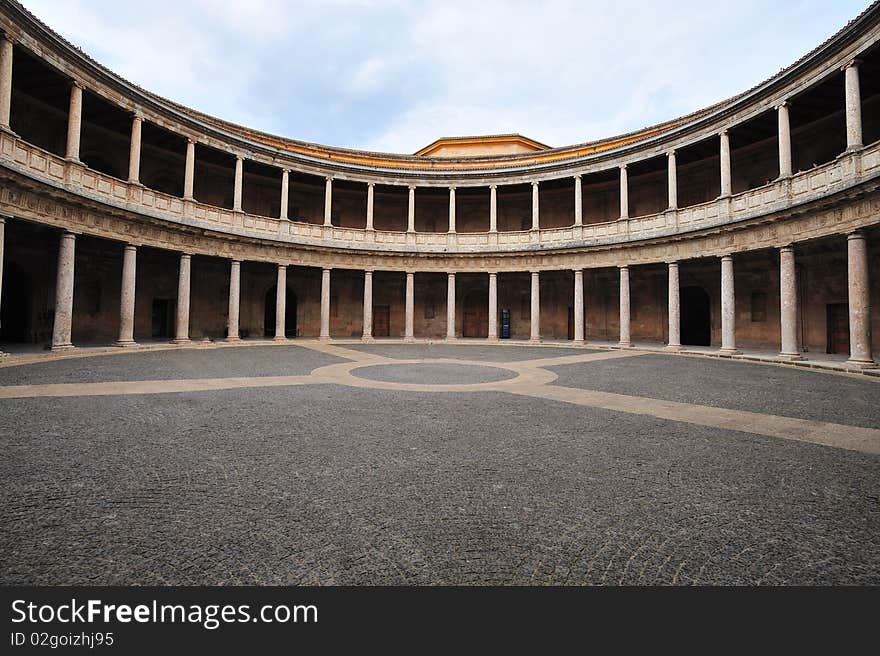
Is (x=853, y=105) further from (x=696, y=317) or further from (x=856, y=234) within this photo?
(x=696, y=317)

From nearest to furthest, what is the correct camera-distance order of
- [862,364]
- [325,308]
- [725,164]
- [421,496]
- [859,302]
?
[421,496]
[862,364]
[859,302]
[725,164]
[325,308]

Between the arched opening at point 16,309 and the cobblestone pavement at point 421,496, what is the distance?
15.6 metres

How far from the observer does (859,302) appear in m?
13.6

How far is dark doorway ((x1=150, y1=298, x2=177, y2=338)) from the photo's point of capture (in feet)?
75.7

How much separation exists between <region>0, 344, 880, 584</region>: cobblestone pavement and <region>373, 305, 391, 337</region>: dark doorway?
2280 cm

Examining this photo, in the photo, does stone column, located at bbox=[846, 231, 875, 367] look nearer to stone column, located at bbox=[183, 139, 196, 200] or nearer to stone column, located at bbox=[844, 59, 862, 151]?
stone column, located at bbox=[844, 59, 862, 151]

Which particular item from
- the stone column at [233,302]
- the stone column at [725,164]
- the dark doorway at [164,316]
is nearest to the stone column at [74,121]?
the stone column at [233,302]

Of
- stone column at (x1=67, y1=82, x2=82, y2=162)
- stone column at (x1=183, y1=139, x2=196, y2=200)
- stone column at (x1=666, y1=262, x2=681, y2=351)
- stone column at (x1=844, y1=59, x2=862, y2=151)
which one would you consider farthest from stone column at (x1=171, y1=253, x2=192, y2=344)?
stone column at (x1=844, y1=59, x2=862, y2=151)

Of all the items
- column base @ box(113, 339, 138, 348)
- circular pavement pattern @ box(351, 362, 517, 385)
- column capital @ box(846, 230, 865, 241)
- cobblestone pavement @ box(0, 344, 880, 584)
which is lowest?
cobblestone pavement @ box(0, 344, 880, 584)

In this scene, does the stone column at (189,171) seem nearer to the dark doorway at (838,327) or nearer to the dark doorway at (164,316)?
the dark doorway at (164,316)

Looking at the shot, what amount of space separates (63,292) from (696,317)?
29.6m

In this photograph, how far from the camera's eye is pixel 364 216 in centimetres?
2958

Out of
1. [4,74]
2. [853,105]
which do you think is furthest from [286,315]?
[853,105]

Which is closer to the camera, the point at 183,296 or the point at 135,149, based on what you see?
the point at 135,149
